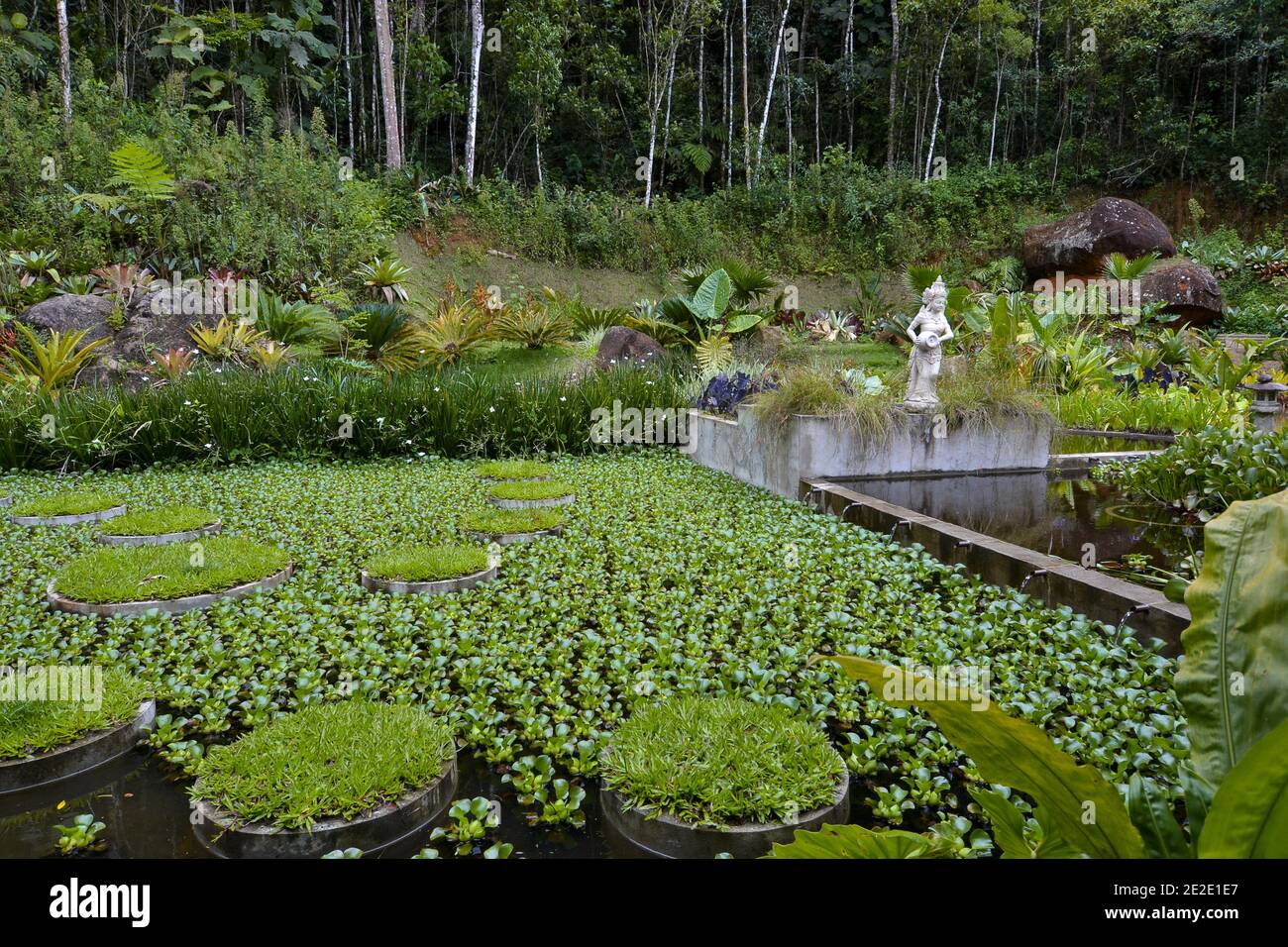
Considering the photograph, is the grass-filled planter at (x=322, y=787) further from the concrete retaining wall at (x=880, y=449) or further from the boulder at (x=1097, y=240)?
the boulder at (x=1097, y=240)

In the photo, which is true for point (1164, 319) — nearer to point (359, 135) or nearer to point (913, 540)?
point (913, 540)

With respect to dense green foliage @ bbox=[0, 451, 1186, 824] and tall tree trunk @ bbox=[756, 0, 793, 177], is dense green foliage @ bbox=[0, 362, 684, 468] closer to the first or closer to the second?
dense green foliage @ bbox=[0, 451, 1186, 824]

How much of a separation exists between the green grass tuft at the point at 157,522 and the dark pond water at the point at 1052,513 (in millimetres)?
4440

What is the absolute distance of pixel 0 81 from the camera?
13844 millimetres

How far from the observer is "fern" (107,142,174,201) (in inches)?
451

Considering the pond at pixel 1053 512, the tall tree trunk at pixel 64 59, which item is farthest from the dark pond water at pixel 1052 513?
the tall tree trunk at pixel 64 59

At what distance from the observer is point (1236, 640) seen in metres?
1.17

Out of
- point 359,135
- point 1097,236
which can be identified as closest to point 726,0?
point 359,135

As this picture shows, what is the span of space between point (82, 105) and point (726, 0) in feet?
51.0

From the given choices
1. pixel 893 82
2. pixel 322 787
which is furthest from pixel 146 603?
pixel 893 82

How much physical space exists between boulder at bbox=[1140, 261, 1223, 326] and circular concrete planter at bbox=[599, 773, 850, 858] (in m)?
15.1

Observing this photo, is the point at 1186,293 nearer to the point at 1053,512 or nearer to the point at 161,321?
the point at 1053,512

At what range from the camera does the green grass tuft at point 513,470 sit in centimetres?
687
